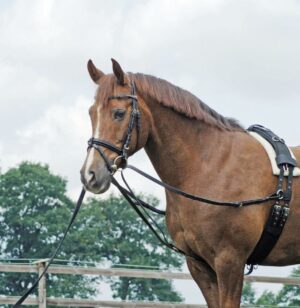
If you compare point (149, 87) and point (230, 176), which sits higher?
point (149, 87)

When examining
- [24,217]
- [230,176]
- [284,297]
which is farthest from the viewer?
[24,217]

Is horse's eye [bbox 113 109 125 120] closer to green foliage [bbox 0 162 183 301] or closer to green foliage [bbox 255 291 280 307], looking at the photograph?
green foliage [bbox 255 291 280 307]

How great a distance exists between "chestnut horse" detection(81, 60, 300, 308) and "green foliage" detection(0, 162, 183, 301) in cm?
3436

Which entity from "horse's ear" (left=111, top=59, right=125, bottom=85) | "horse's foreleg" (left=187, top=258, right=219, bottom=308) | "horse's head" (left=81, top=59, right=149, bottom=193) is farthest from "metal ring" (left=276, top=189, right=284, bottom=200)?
"horse's ear" (left=111, top=59, right=125, bottom=85)

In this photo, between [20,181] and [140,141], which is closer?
[140,141]

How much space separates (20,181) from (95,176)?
3906 centimetres

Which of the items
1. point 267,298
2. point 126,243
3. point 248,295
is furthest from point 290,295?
point 126,243

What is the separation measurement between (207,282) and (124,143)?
131 centimetres

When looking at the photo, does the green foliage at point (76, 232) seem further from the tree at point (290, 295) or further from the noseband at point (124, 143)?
the noseband at point (124, 143)

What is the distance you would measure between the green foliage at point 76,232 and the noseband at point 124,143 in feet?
114

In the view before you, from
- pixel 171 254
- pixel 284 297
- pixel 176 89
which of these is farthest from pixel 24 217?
pixel 176 89

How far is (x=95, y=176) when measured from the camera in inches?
258

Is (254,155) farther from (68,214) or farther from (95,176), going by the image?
(68,214)

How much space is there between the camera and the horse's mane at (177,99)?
7.08 meters
